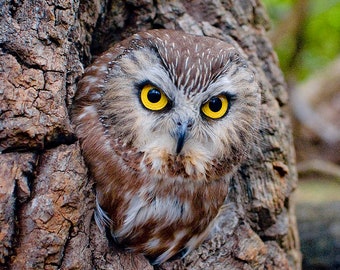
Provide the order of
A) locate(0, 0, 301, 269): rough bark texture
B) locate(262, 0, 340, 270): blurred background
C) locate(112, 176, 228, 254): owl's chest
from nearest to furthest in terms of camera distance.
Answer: locate(0, 0, 301, 269): rough bark texture, locate(112, 176, 228, 254): owl's chest, locate(262, 0, 340, 270): blurred background

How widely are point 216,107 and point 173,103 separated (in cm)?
19

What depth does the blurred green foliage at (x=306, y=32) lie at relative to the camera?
592 centimetres

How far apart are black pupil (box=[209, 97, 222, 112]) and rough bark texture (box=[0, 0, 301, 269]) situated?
58 cm

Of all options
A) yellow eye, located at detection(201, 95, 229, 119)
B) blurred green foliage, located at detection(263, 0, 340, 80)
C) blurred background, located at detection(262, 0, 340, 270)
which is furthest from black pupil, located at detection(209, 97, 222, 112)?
blurred green foliage, located at detection(263, 0, 340, 80)

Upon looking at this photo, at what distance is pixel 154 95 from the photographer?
2.14 metres

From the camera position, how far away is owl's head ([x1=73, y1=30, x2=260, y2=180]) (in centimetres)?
216

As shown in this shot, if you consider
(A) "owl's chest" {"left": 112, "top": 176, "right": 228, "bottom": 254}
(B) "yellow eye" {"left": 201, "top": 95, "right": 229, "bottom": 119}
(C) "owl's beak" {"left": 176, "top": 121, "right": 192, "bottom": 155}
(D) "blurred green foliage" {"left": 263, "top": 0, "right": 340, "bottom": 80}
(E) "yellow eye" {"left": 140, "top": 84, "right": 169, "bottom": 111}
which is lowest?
(A) "owl's chest" {"left": 112, "top": 176, "right": 228, "bottom": 254}

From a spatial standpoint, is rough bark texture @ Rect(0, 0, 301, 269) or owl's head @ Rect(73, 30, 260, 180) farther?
owl's head @ Rect(73, 30, 260, 180)

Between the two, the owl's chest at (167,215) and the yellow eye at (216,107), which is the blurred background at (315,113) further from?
the yellow eye at (216,107)

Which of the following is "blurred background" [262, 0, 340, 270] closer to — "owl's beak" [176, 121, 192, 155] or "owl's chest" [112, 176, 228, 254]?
"owl's chest" [112, 176, 228, 254]

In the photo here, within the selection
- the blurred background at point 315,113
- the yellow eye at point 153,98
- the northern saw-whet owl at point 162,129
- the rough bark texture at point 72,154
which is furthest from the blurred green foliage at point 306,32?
the yellow eye at point 153,98

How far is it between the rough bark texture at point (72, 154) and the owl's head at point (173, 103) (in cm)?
17

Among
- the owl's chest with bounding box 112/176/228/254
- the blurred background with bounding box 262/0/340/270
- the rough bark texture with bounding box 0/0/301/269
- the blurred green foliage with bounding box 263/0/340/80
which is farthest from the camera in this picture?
the blurred green foliage with bounding box 263/0/340/80

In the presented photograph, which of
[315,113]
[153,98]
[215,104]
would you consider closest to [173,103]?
[153,98]
